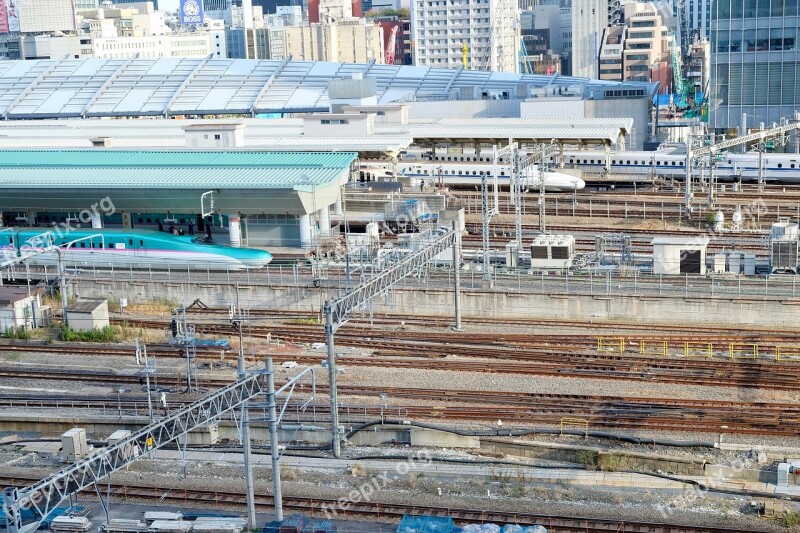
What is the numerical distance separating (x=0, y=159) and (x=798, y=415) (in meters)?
27.6

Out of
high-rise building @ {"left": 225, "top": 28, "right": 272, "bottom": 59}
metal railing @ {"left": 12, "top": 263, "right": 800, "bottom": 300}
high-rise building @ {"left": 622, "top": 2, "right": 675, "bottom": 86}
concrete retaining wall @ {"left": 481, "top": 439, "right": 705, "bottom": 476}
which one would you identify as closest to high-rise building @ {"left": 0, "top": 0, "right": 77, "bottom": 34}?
high-rise building @ {"left": 225, "top": 28, "right": 272, "bottom": 59}

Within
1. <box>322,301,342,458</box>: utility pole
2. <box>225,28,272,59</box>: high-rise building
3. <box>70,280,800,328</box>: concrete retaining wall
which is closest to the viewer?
<box>322,301,342,458</box>: utility pole

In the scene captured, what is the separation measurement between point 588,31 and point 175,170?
72695 mm

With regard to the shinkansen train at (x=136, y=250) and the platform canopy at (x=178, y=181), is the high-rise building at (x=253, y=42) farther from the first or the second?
the shinkansen train at (x=136, y=250)

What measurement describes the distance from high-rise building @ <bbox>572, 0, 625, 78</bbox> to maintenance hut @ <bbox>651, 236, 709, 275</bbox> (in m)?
73.5

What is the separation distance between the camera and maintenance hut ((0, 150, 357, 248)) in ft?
106

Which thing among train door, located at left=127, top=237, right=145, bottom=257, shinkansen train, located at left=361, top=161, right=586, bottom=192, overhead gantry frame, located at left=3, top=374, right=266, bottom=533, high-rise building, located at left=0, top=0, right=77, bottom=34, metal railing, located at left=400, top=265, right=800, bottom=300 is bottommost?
metal railing, located at left=400, top=265, right=800, bottom=300

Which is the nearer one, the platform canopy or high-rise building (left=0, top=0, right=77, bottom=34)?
the platform canopy

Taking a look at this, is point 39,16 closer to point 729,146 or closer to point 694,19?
point 694,19

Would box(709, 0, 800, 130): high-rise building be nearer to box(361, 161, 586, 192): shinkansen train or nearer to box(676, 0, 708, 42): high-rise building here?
box(361, 161, 586, 192): shinkansen train

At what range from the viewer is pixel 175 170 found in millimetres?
34469

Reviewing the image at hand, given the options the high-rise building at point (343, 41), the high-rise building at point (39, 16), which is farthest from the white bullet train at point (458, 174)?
the high-rise building at point (343, 41)

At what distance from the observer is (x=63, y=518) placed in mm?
16141

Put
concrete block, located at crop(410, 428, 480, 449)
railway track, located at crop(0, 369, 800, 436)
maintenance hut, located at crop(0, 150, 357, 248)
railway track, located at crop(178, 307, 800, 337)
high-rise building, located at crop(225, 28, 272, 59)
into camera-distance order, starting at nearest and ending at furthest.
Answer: concrete block, located at crop(410, 428, 480, 449) < railway track, located at crop(0, 369, 800, 436) < railway track, located at crop(178, 307, 800, 337) < maintenance hut, located at crop(0, 150, 357, 248) < high-rise building, located at crop(225, 28, 272, 59)
